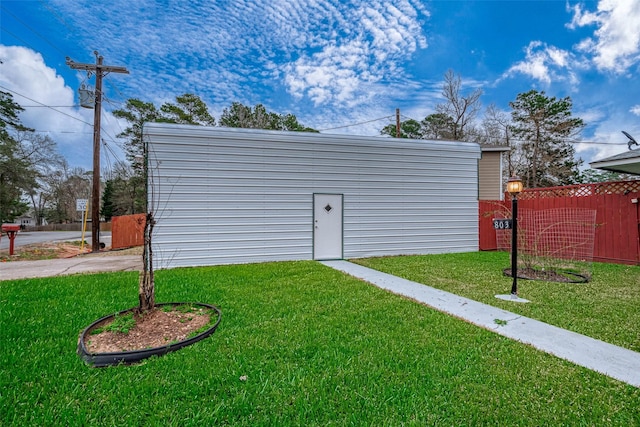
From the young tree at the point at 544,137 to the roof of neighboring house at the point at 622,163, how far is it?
12348mm

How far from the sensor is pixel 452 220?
27.4ft

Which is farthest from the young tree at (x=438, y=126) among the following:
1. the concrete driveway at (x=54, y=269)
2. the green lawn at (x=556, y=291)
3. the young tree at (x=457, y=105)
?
the concrete driveway at (x=54, y=269)

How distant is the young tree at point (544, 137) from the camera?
16.8m

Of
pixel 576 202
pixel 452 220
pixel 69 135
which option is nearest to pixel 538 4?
pixel 576 202

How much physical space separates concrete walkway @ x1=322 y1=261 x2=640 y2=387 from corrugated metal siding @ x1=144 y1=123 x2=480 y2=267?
3.25 m

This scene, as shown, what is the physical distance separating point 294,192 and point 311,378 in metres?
5.33

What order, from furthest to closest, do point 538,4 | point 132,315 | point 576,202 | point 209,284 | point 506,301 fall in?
point 538,4
point 576,202
point 209,284
point 506,301
point 132,315

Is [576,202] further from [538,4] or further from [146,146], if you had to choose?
[146,146]

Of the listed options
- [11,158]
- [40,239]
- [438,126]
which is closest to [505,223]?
[438,126]

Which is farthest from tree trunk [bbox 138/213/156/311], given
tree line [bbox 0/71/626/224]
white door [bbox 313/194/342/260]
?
tree line [bbox 0/71/626/224]

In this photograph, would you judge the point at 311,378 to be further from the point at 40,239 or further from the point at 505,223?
the point at 40,239

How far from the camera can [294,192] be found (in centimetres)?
705

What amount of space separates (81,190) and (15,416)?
37.1m

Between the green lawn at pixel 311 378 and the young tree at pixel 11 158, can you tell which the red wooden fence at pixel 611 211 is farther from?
the young tree at pixel 11 158
